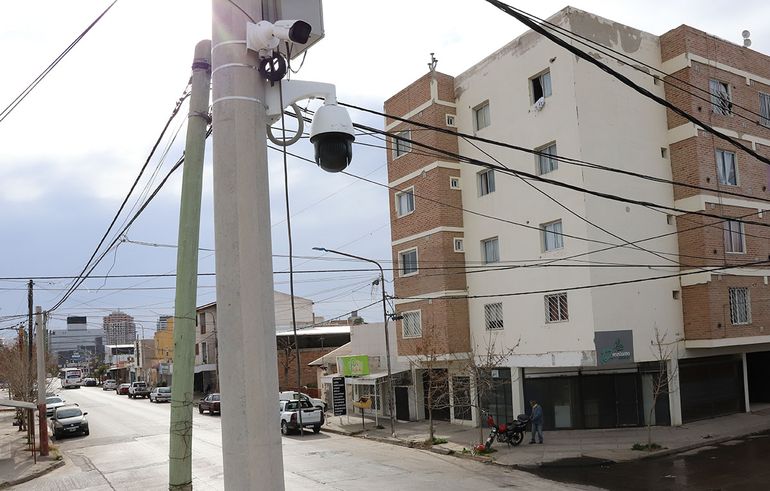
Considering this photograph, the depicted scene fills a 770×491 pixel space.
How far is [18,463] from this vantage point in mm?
26109

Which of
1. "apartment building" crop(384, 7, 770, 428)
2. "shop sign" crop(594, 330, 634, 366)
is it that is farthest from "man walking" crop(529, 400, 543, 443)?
"shop sign" crop(594, 330, 634, 366)

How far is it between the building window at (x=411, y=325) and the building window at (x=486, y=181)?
6.16 metres

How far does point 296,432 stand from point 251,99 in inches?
1194

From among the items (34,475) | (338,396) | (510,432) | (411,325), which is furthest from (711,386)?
(34,475)

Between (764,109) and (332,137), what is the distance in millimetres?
30257

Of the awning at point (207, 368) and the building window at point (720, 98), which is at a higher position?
the building window at point (720, 98)

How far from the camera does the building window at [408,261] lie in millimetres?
30841

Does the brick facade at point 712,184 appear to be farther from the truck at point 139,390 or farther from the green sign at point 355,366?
the truck at point 139,390

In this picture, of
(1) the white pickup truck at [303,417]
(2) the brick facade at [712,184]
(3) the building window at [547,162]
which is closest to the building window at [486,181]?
(3) the building window at [547,162]

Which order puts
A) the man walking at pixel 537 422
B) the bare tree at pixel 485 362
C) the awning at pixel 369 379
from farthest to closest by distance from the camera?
the awning at pixel 369 379 → the bare tree at pixel 485 362 → the man walking at pixel 537 422

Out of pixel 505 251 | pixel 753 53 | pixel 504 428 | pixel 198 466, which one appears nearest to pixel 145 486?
pixel 198 466

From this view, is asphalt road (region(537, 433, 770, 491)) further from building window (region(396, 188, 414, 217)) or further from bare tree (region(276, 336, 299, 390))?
bare tree (region(276, 336, 299, 390))

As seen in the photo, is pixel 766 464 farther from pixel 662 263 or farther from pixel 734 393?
pixel 734 393

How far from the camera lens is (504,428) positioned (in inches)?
938
